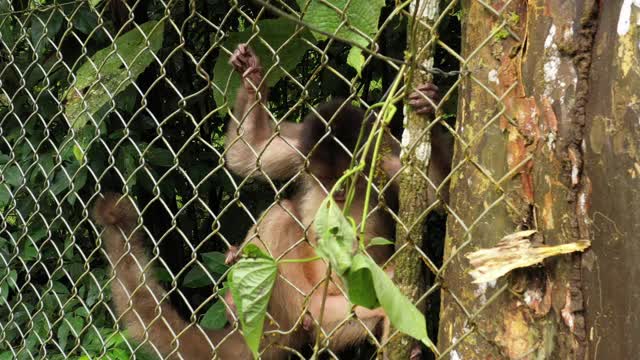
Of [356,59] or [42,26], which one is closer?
[356,59]

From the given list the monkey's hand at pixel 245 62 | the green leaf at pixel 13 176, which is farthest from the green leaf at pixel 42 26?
the monkey's hand at pixel 245 62

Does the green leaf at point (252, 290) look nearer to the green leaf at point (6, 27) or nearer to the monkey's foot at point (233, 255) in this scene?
the monkey's foot at point (233, 255)

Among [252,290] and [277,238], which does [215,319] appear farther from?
[252,290]

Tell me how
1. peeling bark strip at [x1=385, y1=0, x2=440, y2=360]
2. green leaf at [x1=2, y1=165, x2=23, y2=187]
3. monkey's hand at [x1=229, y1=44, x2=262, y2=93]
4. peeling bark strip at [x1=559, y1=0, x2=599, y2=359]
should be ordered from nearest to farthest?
peeling bark strip at [x1=559, y1=0, x2=599, y2=359] → peeling bark strip at [x1=385, y1=0, x2=440, y2=360] → monkey's hand at [x1=229, y1=44, x2=262, y2=93] → green leaf at [x1=2, y1=165, x2=23, y2=187]

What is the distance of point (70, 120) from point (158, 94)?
4.28 ft

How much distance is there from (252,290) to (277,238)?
1917 mm

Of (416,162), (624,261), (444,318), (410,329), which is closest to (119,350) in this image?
(416,162)

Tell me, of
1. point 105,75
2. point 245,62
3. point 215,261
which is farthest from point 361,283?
point 215,261

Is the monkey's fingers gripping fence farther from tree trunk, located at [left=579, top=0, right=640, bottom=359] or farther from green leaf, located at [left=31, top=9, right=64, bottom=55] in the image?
tree trunk, located at [left=579, top=0, right=640, bottom=359]

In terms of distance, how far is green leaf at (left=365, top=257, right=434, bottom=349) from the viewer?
1221 mm

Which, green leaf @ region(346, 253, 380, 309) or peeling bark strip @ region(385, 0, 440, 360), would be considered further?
peeling bark strip @ region(385, 0, 440, 360)

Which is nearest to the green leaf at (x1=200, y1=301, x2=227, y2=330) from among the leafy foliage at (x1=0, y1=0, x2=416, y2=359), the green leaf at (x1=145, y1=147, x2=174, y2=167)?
the leafy foliage at (x1=0, y1=0, x2=416, y2=359)

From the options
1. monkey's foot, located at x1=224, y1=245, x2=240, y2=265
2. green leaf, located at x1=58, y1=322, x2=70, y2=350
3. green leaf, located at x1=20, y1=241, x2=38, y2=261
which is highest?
monkey's foot, located at x1=224, y1=245, x2=240, y2=265

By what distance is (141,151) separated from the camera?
3389 millimetres
